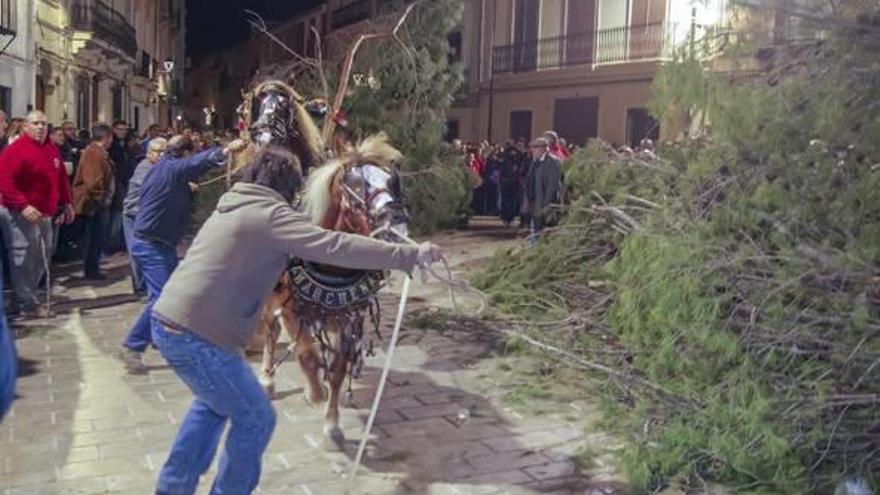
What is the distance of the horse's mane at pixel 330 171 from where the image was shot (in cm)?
525

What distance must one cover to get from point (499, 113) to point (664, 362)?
23360 millimetres

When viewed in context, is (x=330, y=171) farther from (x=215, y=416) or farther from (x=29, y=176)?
(x=29, y=176)

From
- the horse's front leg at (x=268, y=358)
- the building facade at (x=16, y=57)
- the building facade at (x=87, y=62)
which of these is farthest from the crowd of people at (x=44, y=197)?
the building facade at (x=87, y=62)

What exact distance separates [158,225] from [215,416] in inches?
126

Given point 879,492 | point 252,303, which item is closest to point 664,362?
point 879,492

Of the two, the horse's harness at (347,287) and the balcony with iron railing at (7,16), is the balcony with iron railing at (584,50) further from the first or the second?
the horse's harness at (347,287)

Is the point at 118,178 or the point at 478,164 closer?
the point at 118,178

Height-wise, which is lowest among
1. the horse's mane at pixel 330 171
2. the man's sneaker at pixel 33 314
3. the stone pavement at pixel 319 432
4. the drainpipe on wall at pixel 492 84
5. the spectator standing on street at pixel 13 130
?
the stone pavement at pixel 319 432

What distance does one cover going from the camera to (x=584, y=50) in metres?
24.6

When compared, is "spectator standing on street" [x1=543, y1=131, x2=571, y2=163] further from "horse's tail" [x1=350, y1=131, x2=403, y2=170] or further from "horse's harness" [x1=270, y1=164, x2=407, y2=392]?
"horse's harness" [x1=270, y1=164, x2=407, y2=392]

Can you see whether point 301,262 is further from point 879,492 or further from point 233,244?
point 879,492

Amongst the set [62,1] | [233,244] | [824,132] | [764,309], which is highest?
[62,1]

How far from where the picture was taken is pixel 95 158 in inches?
400

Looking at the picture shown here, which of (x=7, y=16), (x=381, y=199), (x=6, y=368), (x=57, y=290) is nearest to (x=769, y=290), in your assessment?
(x=381, y=199)
